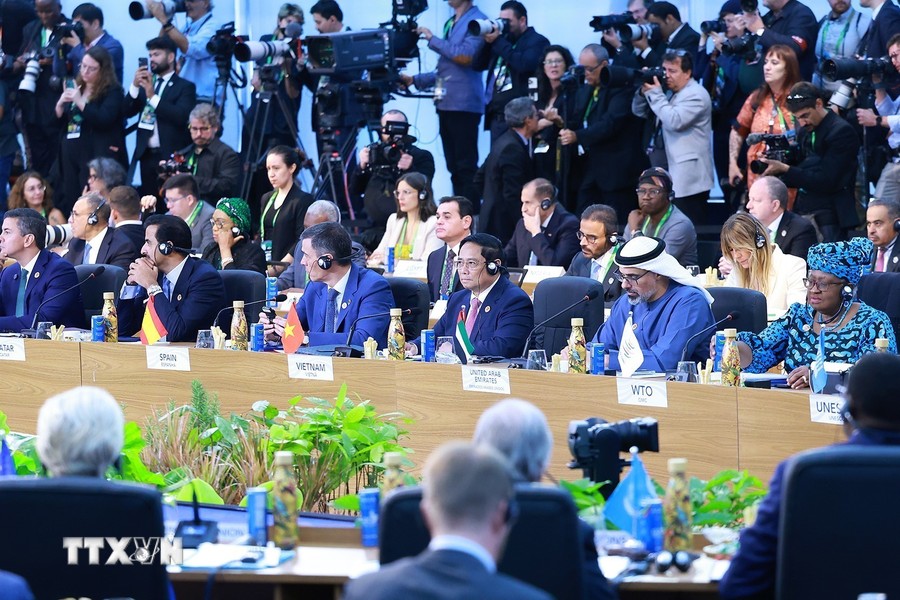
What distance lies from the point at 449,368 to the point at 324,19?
4.94 m

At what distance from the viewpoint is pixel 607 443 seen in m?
3.03

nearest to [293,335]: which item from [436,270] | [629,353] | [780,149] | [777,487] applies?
[629,353]

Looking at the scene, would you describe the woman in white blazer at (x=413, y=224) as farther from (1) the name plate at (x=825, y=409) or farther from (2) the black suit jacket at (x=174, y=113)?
(1) the name plate at (x=825, y=409)

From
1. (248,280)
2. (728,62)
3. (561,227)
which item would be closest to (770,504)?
(248,280)

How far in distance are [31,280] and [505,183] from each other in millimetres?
3013

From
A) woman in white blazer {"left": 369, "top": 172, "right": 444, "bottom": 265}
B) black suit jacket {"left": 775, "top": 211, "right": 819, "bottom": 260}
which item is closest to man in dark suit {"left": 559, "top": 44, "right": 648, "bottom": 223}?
woman in white blazer {"left": 369, "top": 172, "right": 444, "bottom": 265}

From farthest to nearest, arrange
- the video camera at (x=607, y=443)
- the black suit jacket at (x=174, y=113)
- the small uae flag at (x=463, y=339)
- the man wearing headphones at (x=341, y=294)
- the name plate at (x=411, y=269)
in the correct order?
1. the black suit jacket at (x=174, y=113)
2. the name plate at (x=411, y=269)
3. the man wearing headphones at (x=341, y=294)
4. the small uae flag at (x=463, y=339)
5. the video camera at (x=607, y=443)

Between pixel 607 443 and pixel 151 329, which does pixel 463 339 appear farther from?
pixel 607 443

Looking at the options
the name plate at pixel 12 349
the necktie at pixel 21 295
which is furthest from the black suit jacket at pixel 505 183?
the name plate at pixel 12 349

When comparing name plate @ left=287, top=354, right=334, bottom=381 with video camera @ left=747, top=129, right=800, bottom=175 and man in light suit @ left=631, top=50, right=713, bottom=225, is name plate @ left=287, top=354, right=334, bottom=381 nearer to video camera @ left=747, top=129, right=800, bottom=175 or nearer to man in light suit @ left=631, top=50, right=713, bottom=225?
video camera @ left=747, top=129, right=800, bottom=175

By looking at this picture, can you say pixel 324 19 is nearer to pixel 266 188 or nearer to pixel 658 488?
pixel 266 188

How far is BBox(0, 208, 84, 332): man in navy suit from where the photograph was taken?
6.36 m

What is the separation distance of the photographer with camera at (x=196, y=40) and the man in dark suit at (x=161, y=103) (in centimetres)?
20

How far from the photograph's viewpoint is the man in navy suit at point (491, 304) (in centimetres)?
554
